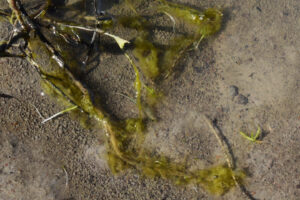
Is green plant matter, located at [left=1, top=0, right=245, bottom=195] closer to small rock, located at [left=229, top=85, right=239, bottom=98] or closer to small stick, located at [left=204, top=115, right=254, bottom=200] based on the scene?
small stick, located at [left=204, top=115, right=254, bottom=200]

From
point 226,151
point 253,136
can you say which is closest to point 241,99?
point 253,136

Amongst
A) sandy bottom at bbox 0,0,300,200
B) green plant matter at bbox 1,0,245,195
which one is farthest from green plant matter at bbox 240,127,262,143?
green plant matter at bbox 1,0,245,195

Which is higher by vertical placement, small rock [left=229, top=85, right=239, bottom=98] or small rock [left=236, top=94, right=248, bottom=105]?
small rock [left=229, top=85, right=239, bottom=98]

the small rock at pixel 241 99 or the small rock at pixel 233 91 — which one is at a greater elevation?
the small rock at pixel 233 91

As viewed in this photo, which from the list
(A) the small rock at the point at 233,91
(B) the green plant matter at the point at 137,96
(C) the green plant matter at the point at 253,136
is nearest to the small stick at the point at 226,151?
(B) the green plant matter at the point at 137,96

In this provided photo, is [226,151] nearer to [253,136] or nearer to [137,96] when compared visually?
[253,136]

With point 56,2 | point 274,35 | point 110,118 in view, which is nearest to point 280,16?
point 274,35

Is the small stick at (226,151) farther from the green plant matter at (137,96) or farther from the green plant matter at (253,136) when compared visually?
the green plant matter at (253,136)

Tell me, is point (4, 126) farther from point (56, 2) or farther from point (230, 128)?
point (230, 128)
